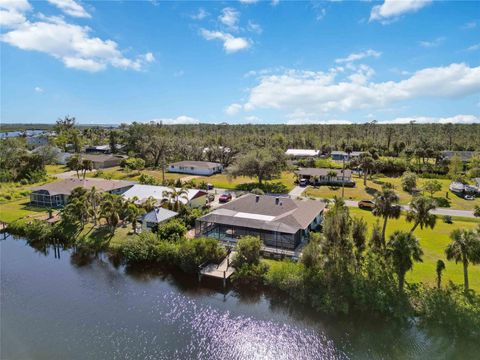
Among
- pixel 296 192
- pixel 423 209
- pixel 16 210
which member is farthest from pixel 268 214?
A: pixel 16 210

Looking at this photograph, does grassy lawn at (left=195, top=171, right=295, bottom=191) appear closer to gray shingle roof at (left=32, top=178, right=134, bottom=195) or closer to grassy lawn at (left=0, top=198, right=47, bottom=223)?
gray shingle roof at (left=32, top=178, right=134, bottom=195)

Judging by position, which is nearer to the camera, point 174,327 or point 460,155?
point 174,327

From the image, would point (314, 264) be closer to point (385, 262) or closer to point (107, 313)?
point (385, 262)

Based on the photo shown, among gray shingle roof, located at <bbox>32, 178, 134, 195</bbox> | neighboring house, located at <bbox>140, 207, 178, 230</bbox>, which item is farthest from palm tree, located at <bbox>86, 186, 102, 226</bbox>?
gray shingle roof, located at <bbox>32, 178, 134, 195</bbox>

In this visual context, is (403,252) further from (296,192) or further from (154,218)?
(296,192)

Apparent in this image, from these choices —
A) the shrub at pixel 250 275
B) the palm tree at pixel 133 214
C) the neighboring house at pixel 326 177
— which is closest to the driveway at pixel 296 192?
the neighboring house at pixel 326 177

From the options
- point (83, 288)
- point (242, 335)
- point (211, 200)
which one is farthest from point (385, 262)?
point (211, 200)
